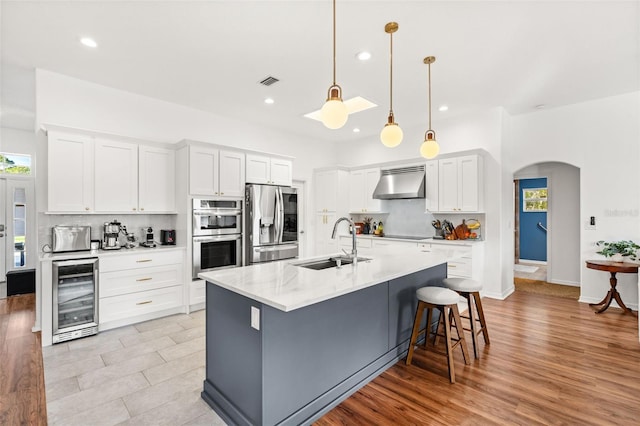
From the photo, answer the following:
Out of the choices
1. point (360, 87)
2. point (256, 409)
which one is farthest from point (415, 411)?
point (360, 87)

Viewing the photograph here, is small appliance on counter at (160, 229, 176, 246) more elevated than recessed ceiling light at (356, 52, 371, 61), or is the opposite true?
recessed ceiling light at (356, 52, 371, 61)

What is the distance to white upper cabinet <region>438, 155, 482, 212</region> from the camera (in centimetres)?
482

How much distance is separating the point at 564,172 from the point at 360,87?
14.6ft

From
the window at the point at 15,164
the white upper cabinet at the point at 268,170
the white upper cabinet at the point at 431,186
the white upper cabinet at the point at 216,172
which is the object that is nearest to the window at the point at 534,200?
the white upper cabinet at the point at 431,186

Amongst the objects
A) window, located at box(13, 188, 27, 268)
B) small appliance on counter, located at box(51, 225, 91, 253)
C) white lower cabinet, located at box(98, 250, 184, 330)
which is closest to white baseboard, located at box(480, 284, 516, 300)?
white lower cabinet, located at box(98, 250, 184, 330)

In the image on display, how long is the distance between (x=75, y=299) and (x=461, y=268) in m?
5.02

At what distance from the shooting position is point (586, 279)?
4.59 m

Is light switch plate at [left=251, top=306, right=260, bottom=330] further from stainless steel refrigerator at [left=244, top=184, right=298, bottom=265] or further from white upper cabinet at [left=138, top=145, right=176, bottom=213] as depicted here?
white upper cabinet at [left=138, top=145, right=176, bottom=213]

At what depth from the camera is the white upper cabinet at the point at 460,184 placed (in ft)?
15.8

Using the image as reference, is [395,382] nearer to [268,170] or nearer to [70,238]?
[268,170]

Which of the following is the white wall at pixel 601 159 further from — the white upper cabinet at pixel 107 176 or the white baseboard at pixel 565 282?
the white upper cabinet at pixel 107 176

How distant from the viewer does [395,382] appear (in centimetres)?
245

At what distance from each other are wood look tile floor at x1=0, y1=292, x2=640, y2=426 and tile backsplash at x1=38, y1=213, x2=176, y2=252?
1.19 m

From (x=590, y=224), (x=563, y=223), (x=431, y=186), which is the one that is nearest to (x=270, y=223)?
(x=431, y=186)
